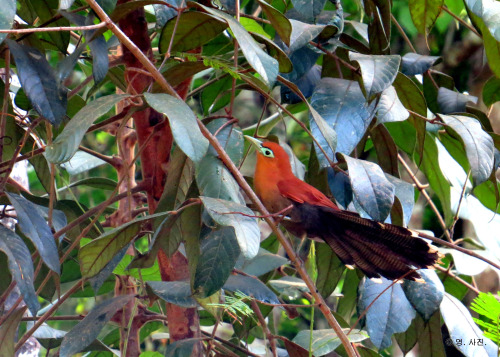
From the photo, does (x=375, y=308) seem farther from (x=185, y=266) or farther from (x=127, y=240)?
(x=127, y=240)

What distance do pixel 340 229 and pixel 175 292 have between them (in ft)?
1.38

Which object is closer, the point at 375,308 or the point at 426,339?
the point at 375,308

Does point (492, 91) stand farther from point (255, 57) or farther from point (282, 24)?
point (255, 57)

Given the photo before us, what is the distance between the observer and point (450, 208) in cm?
181

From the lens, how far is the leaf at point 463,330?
1523mm

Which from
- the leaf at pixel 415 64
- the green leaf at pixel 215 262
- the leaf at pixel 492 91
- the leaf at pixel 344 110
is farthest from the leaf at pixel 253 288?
the leaf at pixel 492 91

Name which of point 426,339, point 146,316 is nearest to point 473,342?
point 426,339

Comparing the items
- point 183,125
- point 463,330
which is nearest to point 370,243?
point 463,330

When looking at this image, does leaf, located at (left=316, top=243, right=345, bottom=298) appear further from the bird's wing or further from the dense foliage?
the bird's wing

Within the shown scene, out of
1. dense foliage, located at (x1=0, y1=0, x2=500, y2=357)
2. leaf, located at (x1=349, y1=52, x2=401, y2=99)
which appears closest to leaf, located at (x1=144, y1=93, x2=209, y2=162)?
dense foliage, located at (x1=0, y1=0, x2=500, y2=357)

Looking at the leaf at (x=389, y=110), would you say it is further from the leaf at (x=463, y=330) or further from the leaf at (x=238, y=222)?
the leaf at (x=463, y=330)

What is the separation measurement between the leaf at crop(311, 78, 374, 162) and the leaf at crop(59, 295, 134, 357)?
24.1 inches

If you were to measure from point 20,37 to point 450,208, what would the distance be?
125 centimetres

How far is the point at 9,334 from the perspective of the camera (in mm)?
1318
